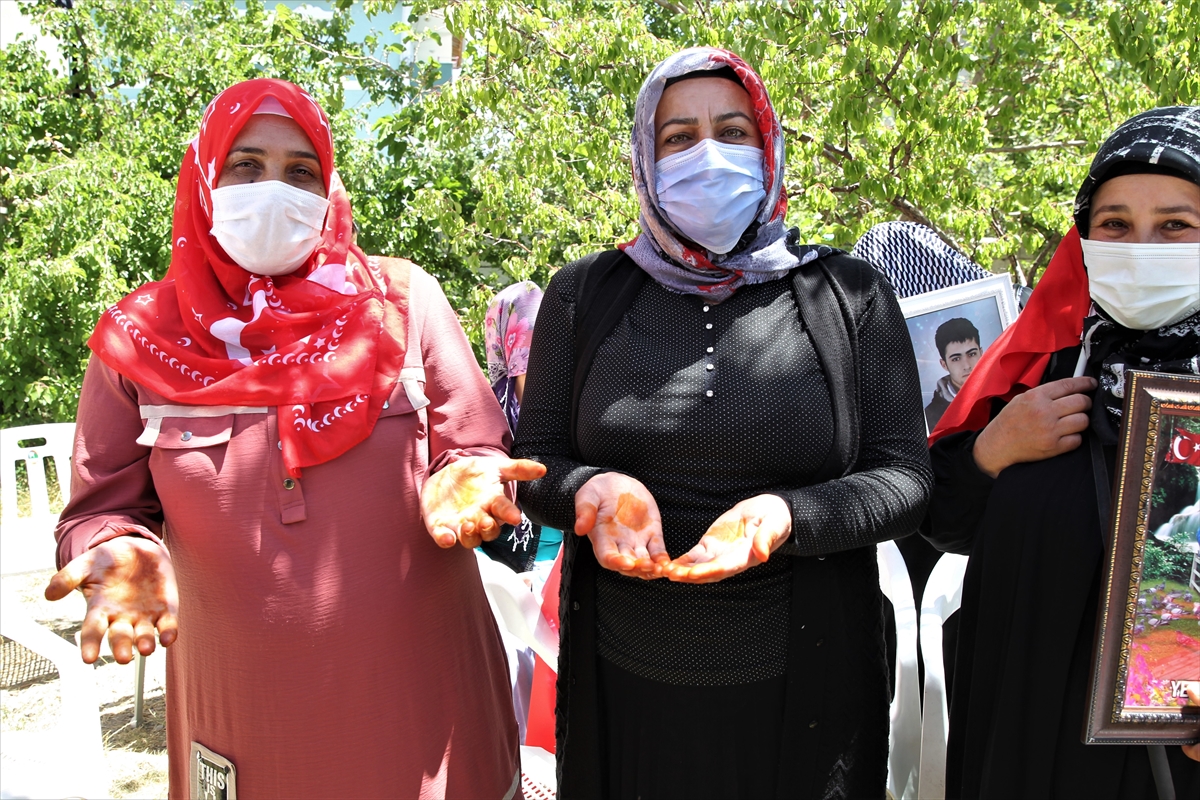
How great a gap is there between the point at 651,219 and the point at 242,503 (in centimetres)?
98

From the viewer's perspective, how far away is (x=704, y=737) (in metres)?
1.72

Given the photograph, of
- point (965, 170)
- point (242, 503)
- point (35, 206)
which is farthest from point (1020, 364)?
point (35, 206)

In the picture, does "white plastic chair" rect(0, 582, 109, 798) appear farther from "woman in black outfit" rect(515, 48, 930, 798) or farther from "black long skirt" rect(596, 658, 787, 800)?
"black long skirt" rect(596, 658, 787, 800)

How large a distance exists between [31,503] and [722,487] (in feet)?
12.0

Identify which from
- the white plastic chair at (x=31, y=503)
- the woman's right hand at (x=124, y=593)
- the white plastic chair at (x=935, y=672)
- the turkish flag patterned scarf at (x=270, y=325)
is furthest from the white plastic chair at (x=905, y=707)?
the white plastic chair at (x=31, y=503)

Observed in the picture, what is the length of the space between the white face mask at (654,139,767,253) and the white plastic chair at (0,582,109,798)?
213 cm

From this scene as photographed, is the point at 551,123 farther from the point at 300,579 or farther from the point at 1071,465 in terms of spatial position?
the point at 1071,465

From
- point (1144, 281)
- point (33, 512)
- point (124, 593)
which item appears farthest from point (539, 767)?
point (33, 512)

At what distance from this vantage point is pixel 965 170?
505 centimetres

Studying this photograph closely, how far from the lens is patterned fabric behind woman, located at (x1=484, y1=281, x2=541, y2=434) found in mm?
3830

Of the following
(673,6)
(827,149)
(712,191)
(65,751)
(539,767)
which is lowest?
(539,767)

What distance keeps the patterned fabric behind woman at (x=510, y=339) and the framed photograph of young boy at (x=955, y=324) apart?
1.55m

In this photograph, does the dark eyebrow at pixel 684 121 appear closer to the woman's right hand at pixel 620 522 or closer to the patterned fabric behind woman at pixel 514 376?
the woman's right hand at pixel 620 522

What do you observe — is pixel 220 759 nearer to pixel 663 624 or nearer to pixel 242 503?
pixel 242 503
